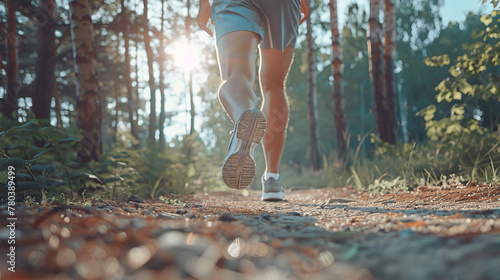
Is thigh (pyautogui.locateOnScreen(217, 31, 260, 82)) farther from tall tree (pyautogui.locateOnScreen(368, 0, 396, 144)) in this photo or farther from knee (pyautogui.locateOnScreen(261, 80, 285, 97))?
tall tree (pyautogui.locateOnScreen(368, 0, 396, 144))

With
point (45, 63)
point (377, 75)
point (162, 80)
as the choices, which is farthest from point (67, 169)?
point (162, 80)

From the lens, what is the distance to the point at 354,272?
0.71 metres

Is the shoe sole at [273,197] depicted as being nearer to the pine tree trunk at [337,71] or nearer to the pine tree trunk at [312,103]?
the pine tree trunk at [337,71]

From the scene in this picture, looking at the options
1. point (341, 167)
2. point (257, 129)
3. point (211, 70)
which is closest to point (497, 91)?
point (257, 129)

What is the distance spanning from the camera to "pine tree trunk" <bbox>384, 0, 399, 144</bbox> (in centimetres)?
800

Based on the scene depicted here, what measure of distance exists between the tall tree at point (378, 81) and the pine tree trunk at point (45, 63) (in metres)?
6.26

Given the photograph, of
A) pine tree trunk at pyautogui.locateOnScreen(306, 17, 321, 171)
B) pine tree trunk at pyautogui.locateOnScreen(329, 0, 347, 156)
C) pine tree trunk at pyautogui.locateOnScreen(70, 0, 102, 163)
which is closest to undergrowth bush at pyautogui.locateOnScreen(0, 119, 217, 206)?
pine tree trunk at pyautogui.locateOnScreen(70, 0, 102, 163)

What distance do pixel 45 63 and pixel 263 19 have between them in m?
5.95

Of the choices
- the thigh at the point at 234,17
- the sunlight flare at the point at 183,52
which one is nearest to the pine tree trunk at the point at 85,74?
the thigh at the point at 234,17

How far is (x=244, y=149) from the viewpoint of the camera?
2348 millimetres

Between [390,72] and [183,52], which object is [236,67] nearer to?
[390,72]

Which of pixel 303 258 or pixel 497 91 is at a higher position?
pixel 497 91

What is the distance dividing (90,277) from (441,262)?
0.62 m

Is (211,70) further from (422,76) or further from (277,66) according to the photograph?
(422,76)
